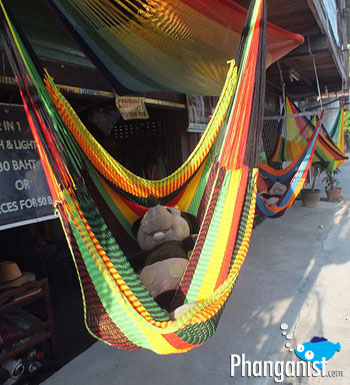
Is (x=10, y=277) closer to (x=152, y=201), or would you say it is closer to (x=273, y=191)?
(x=152, y=201)

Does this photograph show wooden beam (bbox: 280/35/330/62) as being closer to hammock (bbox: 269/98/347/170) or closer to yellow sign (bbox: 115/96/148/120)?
hammock (bbox: 269/98/347/170)

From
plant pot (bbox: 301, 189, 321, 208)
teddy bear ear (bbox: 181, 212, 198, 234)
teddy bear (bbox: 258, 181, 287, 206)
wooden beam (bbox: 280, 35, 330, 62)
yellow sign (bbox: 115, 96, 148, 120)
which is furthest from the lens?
plant pot (bbox: 301, 189, 321, 208)

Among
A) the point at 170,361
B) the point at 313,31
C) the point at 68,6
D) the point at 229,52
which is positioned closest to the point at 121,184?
the point at 68,6

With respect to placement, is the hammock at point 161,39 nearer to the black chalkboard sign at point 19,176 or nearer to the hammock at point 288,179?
the black chalkboard sign at point 19,176

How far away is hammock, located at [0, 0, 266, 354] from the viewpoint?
3.25ft

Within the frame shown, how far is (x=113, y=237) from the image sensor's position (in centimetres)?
125

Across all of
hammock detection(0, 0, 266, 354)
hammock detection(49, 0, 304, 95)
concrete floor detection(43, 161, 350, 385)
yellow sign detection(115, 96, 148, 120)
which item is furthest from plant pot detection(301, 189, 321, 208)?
hammock detection(0, 0, 266, 354)

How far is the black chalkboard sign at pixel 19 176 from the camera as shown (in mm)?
1580

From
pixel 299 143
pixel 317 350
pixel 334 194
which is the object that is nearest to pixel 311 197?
pixel 334 194

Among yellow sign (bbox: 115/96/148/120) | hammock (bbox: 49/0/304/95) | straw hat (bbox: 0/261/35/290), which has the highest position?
hammock (bbox: 49/0/304/95)

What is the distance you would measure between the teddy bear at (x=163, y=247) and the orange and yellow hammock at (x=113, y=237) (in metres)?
0.19

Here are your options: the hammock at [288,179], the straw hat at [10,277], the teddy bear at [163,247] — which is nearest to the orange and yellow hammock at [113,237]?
the teddy bear at [163,247]

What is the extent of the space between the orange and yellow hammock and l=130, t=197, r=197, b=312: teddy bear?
19cm

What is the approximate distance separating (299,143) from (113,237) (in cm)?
363
